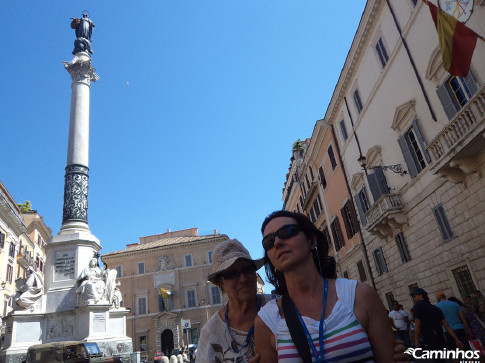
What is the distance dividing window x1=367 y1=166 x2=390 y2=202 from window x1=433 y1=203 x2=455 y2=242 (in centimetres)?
341

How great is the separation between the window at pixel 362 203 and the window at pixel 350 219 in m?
1.07

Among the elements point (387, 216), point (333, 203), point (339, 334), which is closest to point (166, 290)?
point (333, 203)

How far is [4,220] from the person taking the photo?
2911cm

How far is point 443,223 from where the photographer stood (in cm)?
1174

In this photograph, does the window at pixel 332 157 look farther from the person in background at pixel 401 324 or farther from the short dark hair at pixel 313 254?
the short dark hair at pixel 313 254

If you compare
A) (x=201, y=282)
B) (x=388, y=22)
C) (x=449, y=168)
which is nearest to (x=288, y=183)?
(x=201, y=282)

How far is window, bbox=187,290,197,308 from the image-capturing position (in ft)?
135

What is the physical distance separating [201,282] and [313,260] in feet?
138

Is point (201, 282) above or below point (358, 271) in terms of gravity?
above

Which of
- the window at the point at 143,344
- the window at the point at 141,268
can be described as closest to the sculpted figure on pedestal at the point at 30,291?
the window at the point at 143,344

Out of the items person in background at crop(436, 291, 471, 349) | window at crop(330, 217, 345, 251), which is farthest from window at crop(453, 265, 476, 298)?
window at crop(330, 217, 345, 251)

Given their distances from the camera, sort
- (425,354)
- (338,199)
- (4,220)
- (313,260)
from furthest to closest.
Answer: (4,220) < (338,199) < (425,354) < (313,260)

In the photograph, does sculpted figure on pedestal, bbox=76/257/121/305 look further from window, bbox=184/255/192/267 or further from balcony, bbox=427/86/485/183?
window, bbox=184/255/192/267

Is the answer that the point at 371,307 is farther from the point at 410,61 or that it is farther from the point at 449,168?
the point at 410,61
